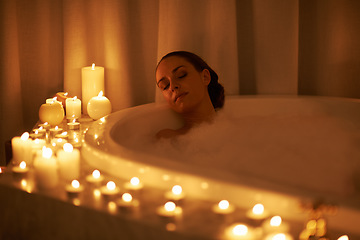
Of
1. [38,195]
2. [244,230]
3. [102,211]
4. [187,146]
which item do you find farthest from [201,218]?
[187,146]

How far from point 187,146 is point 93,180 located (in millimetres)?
504

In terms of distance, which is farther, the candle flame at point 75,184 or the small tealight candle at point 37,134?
the small tealight candle at point 37,134

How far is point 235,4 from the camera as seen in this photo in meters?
2.28

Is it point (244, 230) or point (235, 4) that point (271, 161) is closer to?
point (244, 230)

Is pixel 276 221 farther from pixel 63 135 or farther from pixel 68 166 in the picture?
pixel 63 135

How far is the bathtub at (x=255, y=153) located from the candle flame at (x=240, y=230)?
0.34ft

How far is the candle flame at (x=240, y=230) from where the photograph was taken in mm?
1034

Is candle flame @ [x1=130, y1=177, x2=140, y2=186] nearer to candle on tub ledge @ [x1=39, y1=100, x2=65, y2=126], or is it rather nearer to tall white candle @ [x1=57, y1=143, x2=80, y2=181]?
tall white candle @ [x1=57, y1=143, x2=80, y2=181]

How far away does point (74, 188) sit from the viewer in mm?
1262

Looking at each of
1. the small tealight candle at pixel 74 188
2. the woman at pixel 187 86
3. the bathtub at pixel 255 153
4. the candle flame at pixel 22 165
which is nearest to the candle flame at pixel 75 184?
the small tealight candle at pixel 74 188

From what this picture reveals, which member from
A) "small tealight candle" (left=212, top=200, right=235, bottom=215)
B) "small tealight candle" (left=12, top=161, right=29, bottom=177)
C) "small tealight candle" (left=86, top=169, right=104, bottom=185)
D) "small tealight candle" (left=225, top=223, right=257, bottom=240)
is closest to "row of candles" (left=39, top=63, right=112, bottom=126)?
"small tealight candle" (left=12, top=161, right=29, bottom=177)

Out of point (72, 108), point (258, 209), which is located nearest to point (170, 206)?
point (258, 209)

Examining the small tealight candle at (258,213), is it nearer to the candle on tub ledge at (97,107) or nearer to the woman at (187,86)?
the woman at (187,86)

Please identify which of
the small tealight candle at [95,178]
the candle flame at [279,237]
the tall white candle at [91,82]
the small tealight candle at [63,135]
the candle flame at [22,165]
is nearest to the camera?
the candle flame at [279,237]
